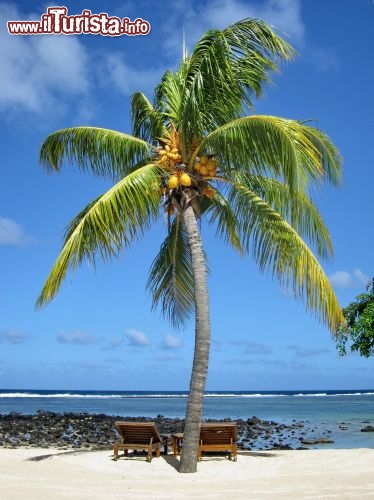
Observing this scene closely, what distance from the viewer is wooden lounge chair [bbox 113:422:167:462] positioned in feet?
44.5

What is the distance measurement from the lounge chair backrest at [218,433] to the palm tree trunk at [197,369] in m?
1.09

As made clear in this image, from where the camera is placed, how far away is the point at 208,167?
13078 mm

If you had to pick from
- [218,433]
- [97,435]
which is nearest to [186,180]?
[218,433]

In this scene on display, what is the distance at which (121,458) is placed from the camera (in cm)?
1394

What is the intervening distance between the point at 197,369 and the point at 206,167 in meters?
3.88

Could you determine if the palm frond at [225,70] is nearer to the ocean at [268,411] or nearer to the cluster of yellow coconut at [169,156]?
the cluster of yellow coconut at [169,156]

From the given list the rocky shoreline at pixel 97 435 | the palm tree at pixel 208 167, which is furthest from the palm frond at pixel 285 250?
the rocky shoreline at pixel 97 435

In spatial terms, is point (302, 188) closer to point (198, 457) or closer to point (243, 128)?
point (243, 128)

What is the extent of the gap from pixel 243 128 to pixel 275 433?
17332 millimetres

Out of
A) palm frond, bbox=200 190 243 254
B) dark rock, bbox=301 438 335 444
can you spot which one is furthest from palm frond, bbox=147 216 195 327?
dark rock, bbox=301 438 335 444

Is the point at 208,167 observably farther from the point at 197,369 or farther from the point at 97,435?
the point at 97,435

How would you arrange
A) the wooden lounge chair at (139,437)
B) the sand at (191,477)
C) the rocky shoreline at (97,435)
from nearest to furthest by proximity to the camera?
1. the sand at (191,477)
2. the wooden lounge chair at (139,437)
3. the rocky shoreline at (97,435)

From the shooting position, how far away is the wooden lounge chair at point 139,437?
533 inches

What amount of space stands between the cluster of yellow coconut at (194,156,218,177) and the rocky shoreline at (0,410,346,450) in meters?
9.47
